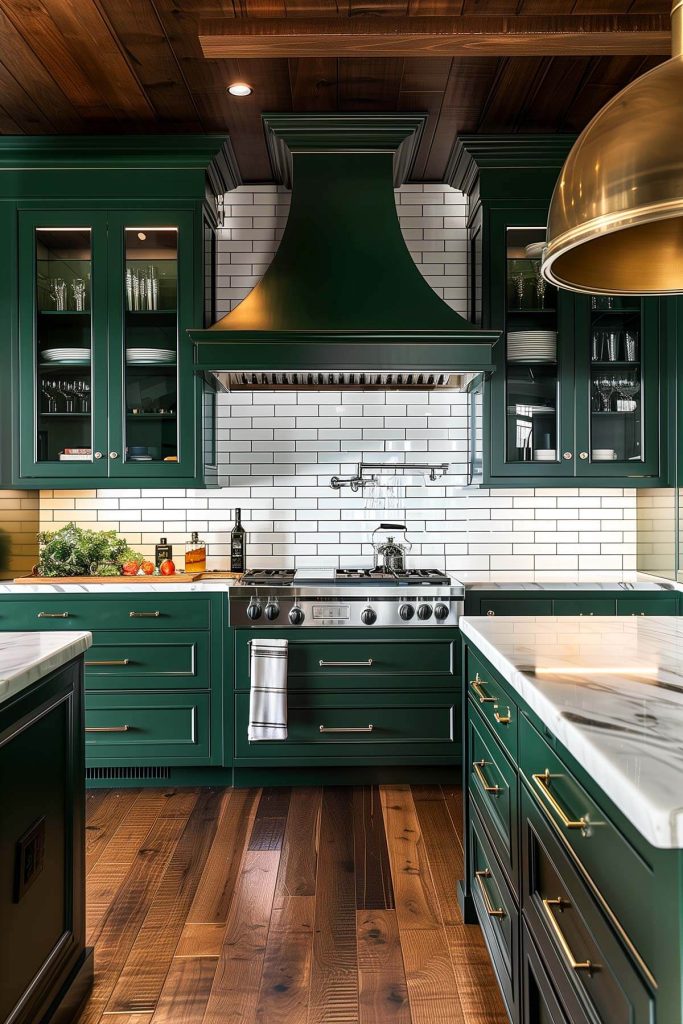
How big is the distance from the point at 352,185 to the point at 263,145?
0.53 m

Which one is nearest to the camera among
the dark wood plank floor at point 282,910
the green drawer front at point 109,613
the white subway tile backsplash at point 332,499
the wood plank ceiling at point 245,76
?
the dark wood plank floor at point 282,910

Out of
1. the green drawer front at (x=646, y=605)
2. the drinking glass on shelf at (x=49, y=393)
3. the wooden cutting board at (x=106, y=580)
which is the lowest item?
the green drawer front at (x=646, y=605)

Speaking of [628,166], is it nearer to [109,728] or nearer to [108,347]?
[108,347]

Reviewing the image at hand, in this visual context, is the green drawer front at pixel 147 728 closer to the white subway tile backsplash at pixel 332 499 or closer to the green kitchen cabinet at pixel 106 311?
the white subway tile backsplash at pixel 332 499

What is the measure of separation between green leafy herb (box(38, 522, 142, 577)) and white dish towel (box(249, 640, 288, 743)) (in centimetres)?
91

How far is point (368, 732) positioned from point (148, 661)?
3.61ft

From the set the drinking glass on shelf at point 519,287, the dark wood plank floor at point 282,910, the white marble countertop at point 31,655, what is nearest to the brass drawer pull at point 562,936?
the dark wood plank floor at point 282,910

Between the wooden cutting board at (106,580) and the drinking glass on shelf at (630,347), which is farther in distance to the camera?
the drinking glass on shelf at (630,347)

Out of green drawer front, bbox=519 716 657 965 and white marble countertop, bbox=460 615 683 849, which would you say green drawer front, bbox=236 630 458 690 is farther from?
green drawer front, bbox=519 716 657 965

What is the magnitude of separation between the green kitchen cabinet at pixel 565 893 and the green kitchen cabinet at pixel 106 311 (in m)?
2.19

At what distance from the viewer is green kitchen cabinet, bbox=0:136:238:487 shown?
142 inches

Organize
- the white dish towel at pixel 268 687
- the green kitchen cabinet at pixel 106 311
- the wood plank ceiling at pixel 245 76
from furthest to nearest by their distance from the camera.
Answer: the green kitchen cabinet at pixel 106 311 < the white dish towel at pixel 268 687 < the wood plank ceiling at pixel 245 76

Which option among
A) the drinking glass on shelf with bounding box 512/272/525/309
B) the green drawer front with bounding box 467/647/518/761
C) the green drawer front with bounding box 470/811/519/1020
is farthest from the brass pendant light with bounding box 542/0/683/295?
the drinking glass on shelf with bounding box 512/272/525/309

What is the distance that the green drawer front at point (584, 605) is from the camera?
11.4 ft
